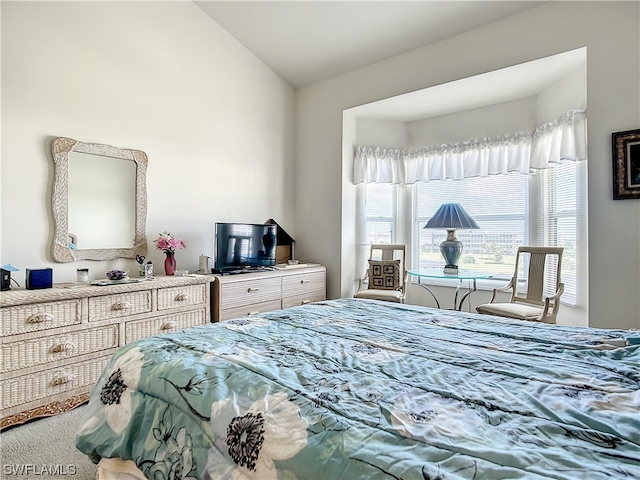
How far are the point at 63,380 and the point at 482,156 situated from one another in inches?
173

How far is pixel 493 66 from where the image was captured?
10.9 feet

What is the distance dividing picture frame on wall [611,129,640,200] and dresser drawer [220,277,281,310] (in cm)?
301

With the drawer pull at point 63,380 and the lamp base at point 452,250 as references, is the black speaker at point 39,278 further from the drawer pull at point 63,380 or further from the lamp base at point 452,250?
the lamp base at point 452,250

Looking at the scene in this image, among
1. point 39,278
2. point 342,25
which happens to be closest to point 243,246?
point 39,278

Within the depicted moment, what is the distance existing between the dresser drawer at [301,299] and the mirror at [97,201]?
151cm

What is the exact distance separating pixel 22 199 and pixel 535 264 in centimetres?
428

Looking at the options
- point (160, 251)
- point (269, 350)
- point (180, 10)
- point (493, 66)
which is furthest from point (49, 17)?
point (493, 66)

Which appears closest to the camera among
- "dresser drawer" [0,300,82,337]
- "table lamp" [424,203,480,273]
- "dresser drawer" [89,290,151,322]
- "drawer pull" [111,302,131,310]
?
"dresser drawer" [0,300,82,337]

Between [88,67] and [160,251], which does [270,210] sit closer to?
[160,251]

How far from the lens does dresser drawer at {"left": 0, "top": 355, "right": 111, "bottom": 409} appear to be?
2180mm

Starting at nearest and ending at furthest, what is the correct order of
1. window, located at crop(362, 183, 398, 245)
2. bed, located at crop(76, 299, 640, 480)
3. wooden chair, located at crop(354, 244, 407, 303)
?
bed, located at crop(76, 299, 640, 480) < wooden chair, located at crop(354, 244, 407, 303) < window, located at crop(362, 183, 398, 245)

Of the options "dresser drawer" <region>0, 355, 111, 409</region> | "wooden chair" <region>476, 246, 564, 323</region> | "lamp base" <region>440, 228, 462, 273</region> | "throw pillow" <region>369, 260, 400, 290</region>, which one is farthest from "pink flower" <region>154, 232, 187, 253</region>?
"wooden chair" <region>476, 246, 564, 323</region>

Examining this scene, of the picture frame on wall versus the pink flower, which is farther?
the pink flower

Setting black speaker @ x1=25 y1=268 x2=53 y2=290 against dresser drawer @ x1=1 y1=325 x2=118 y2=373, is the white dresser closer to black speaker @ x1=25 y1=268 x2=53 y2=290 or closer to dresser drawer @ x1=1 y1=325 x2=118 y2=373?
dresser drawer @ x1=1 y1=325 x2=118 y2=373
